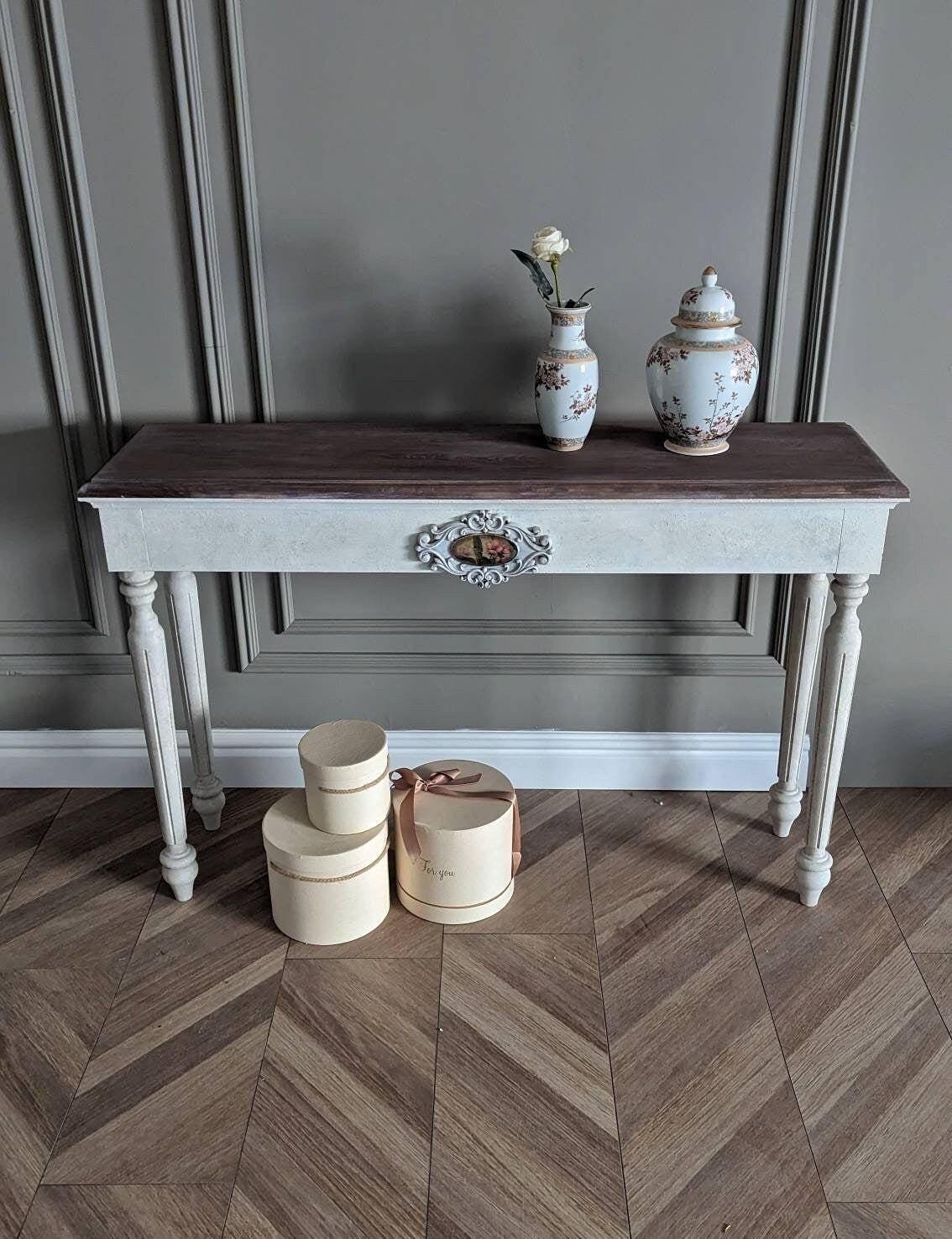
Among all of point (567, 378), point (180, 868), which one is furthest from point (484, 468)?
point (180, 868)

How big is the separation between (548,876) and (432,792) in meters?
0.30

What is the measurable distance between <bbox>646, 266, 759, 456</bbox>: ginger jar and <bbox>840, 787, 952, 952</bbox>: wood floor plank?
0.95m

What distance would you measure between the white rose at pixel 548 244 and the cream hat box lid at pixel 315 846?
1.01 m

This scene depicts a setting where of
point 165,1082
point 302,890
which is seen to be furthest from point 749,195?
point 165,1082

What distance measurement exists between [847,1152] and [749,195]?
1530 mm

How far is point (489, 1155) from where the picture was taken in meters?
1.63

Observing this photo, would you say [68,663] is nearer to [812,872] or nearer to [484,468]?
[484,468]

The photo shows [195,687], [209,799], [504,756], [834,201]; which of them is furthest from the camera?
[504,756]

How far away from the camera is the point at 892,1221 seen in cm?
154

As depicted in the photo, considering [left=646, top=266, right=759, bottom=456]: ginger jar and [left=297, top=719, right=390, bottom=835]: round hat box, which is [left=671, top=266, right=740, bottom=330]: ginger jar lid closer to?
[left=646, top=266, right=759, bottom=456]: ginger jar

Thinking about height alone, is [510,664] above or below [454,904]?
above

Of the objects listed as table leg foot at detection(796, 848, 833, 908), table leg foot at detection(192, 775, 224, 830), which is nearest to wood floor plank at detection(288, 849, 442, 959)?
table leg foot at detection(192, 775, 224, 830)

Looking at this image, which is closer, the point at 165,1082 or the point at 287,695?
the point at 165,1082

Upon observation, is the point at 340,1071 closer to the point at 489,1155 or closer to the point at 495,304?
the point at 489,1155
